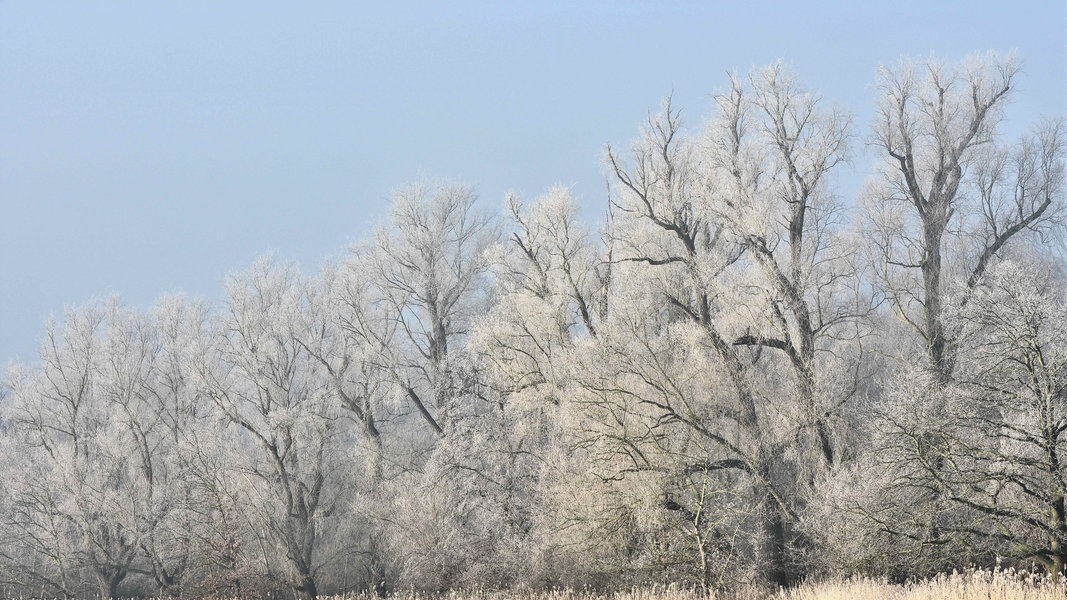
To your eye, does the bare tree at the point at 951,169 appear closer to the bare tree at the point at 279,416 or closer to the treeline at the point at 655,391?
the treeline at the point at 655,391

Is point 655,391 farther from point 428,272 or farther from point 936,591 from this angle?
point 428,272

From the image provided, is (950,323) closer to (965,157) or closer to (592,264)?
(965,157)

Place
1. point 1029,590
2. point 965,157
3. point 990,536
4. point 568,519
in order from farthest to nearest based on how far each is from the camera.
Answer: point 965,157, point 568,519, point 990,536, point 1029,590

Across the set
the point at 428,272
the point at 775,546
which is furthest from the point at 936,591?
the point at 428,272

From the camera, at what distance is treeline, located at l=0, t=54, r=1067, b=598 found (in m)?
21.1

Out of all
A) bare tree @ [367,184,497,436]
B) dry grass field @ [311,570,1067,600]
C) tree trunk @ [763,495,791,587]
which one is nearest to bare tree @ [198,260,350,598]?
bare tree @ [367,184,497,436]

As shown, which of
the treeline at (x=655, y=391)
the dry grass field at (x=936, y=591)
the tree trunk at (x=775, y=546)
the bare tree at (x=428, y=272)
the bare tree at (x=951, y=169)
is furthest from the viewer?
the bare tree at (x=428, y=272)

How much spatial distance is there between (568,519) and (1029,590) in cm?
1233

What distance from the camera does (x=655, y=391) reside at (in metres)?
26.9

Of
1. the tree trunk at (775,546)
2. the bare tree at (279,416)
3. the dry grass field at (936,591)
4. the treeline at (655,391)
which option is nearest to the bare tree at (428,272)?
the treeline at (655,391)

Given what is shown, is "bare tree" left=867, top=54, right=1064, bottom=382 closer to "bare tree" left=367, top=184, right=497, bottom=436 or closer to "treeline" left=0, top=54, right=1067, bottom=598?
"treeline" left=0, top=54, right=1067, bottom=598

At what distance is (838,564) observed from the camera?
2256cm

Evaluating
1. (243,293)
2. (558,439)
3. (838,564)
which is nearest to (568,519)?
(558,439)

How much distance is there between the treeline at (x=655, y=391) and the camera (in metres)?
21.1
